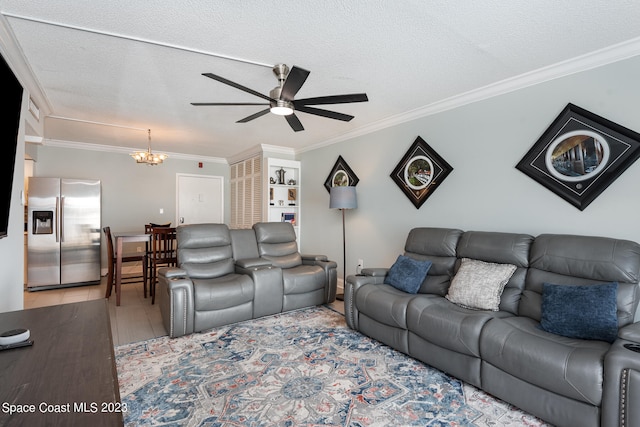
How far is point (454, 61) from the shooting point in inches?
101

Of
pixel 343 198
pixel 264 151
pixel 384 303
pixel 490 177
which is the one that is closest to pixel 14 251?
pixel 384 303

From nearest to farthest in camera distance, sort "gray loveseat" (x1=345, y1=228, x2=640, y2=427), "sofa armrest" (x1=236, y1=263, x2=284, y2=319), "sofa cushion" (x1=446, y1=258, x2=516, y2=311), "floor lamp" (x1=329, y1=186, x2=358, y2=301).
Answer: "gray loveseat" (x1=345, y1=228, x2=640, y2=427) → "sofa cushion" (x1=446, y1=258, x2=516, y2=311) → "sofa armrest" (x1=236, y1=263, x2=284, y2=319) → "floor lamp" (x1=329, y1=186, x2=358, y2=301)

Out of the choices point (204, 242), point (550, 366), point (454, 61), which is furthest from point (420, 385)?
point (204, 242)

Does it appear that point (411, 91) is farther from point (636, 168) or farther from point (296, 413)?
point (296, 413)

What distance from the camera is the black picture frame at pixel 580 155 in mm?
2320

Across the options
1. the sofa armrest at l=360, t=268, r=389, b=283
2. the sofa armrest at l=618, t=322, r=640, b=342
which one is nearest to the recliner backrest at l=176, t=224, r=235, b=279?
the sofa armrest at l=360, t=268, r=389, b=283

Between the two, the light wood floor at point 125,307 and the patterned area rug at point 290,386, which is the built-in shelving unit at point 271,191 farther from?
the patterned area rug at point 290,386

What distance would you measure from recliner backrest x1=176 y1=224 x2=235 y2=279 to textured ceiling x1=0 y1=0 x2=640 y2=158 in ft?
4.84

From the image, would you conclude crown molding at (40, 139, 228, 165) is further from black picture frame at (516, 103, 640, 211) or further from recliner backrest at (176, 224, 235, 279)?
black picture frame at (516, 103, 640, 211)

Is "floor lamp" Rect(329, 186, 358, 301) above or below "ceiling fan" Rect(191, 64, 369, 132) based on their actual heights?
below

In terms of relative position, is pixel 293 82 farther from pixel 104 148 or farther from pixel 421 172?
pixel 104 148

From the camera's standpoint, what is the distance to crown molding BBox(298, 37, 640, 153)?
2.29m

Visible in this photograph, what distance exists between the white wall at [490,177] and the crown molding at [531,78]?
1.9 inches

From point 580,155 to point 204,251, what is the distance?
3.80 m
